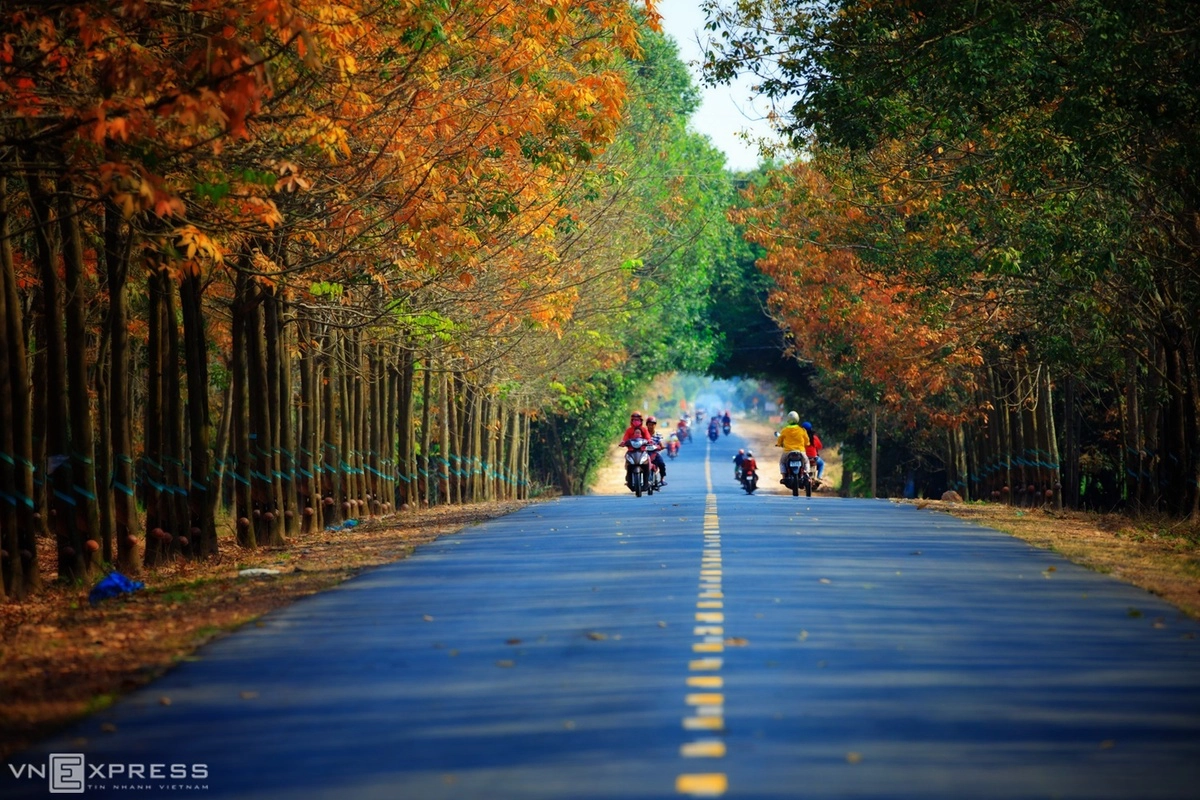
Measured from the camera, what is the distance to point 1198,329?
1204 inches

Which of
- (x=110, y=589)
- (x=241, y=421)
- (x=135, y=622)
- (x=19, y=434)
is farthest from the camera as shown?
(x=241, y=421)

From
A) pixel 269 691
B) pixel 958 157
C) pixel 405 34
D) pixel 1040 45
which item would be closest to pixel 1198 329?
pixel 958 157

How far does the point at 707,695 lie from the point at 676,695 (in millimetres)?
170

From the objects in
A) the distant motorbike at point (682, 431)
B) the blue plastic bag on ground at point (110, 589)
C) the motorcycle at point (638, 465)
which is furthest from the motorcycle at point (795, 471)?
the distant motorbike at point (682, 431)

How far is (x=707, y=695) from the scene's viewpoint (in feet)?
34.1

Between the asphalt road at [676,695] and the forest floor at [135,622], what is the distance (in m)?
0.33

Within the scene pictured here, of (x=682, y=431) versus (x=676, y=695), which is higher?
(x=682, y=431)

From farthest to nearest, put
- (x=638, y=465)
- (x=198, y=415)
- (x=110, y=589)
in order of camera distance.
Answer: (x=638, y=465)
(x=198, y=415)
(x=110, y=589)

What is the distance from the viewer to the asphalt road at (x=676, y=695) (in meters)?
8.34

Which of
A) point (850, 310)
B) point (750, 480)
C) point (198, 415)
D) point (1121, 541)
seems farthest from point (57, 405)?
point (750, 480)

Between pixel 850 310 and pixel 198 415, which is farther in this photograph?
pixel 850 310

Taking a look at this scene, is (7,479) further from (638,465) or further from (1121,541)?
(638,465)

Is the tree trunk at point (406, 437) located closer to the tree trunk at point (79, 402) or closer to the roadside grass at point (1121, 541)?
the roadside grass at point (1121, 541)

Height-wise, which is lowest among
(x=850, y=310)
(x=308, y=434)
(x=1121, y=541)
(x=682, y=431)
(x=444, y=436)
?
(x=1121, y=541)
